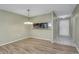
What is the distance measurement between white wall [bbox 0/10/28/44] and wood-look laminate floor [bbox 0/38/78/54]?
120 millimetres

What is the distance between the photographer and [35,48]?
4.49ft

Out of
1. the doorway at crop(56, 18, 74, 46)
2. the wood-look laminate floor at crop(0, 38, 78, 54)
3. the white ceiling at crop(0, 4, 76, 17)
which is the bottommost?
the wood-look laminate floor at crop(0, 38, 78, 54)

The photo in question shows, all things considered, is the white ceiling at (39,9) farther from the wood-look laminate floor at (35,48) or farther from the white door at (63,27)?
the wood-look laminate floor at (35,48)

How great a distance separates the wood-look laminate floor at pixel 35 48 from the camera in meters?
1.32

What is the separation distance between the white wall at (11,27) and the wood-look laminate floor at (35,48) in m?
0.12

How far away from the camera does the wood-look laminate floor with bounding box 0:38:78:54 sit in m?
1.32

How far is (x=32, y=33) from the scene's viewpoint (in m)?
1.51

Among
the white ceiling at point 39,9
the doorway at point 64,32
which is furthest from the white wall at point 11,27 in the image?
the doorway at point 64,32

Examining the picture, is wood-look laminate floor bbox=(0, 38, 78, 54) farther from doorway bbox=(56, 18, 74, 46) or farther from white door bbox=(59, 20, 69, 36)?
white door bbox=(59, 20, 69, 36)

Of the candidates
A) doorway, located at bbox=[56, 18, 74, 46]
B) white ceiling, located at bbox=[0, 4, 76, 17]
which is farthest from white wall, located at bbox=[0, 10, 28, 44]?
doorway, located at bbox=[56, 18, 74, 46]

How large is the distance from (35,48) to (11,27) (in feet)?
2.06

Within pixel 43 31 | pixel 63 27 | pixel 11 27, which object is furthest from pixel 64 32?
pixel 11 27
